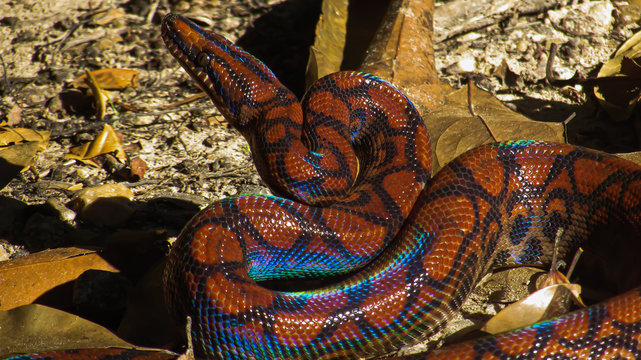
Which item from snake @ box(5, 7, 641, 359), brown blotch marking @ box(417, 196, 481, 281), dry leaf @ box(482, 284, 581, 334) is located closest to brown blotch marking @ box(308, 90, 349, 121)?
snake @ box(5, 7, 641, 359)

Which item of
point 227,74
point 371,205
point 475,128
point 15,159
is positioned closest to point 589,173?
point 475,128

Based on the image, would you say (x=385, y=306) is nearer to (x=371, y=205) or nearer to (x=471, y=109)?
(x=371, y=205)

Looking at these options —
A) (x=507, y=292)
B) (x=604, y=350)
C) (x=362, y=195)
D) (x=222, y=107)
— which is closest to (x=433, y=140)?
(x=362, y=195)

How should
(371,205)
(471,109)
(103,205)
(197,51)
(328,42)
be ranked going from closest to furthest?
Result: (371,205), (103,205), (197,51), (471,109), (328,42)

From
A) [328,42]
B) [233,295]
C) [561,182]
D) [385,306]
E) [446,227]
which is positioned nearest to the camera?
[233,295]

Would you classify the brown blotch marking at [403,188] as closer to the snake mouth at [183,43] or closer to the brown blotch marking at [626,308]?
the brown blotch marking at [626,308]

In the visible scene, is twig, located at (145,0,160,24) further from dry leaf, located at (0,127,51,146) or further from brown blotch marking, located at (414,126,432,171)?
brown blotch marking, located at (414,126,432,171)
